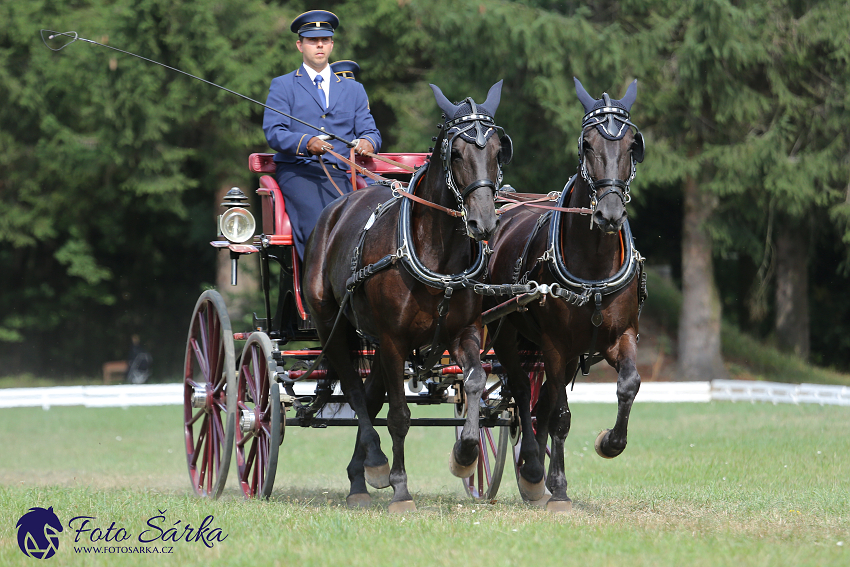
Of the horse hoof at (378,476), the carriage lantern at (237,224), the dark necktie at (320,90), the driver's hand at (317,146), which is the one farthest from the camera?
the dark necktie at (320,90)

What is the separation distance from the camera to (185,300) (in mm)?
27734

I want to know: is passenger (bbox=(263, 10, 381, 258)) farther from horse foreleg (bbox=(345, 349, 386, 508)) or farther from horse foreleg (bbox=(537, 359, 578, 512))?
horse foreleg (bbox=(537, 359, 578, 512))

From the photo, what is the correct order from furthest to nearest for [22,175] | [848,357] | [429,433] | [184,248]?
[184,248], [848,357], [22,175], [429,433]

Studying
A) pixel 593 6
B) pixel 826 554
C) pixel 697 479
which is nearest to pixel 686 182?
pixel 593 6

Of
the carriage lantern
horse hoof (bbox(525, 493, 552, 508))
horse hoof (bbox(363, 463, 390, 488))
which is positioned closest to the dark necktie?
the carriage lantern

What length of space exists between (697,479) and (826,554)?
3.80 m

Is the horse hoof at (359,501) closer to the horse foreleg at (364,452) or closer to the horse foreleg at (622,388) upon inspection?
the horse foreleg at (364,452)

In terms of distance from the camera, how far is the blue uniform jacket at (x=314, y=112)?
7293mm

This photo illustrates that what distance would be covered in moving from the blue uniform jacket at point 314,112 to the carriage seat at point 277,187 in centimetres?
14

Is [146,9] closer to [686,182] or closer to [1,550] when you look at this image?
[686,182]

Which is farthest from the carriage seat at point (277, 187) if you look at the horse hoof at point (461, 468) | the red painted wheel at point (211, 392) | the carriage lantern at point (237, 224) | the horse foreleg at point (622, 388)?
the horse hoof at point (461, 468)

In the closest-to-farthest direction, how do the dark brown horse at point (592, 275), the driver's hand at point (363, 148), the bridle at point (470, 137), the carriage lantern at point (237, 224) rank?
the bridle at point (470, 137) < the dark brown horse at point (592, 275) < the driver's hand at point (363, 148) < the carriage lantern at point (237, 224)

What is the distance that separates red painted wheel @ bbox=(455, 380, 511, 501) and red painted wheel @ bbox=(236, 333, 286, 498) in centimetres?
142

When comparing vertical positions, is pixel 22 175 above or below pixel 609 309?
above
